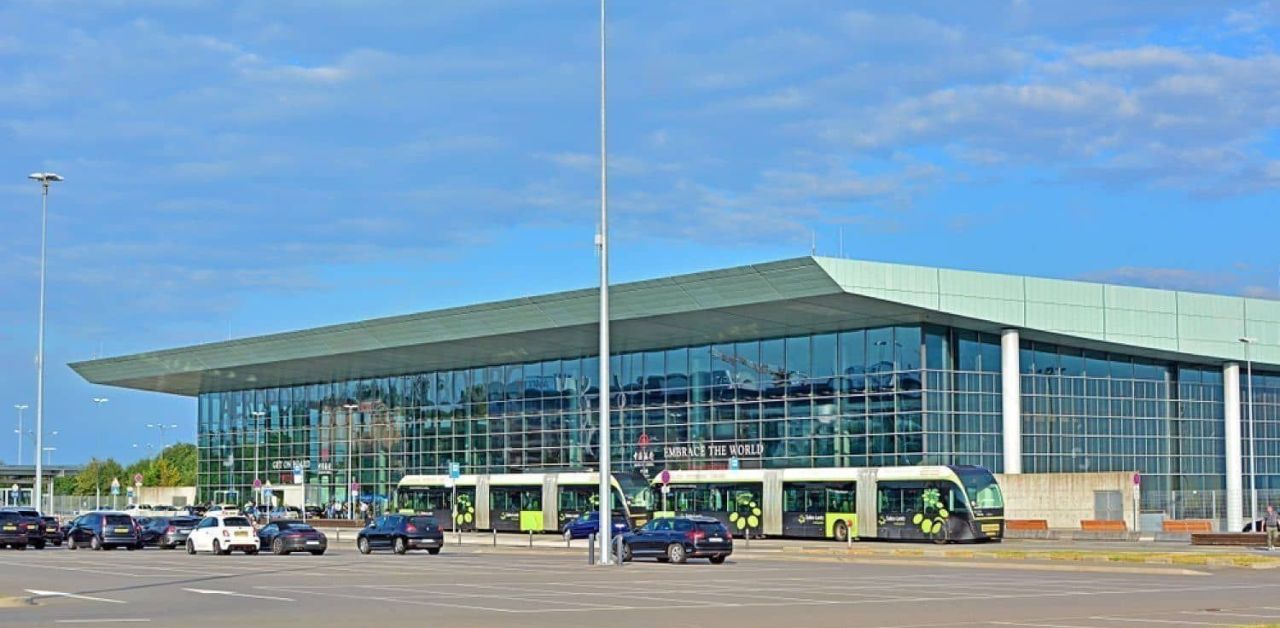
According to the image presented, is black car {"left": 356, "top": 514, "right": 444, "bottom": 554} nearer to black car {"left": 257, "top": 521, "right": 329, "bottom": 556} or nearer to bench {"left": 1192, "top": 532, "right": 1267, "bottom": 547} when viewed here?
black car {"left": 257, "top": 521, "right": 329, "bottom": 556}

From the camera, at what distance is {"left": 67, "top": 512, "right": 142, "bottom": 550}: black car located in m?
58.4

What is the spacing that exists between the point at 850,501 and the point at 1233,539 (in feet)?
44.0

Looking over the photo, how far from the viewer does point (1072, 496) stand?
68.4m

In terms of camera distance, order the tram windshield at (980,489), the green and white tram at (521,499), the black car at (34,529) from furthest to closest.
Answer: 1. the green and white tram at (521,499)
2. the black car at (34,529)
3. the tram windshield at (980,489)

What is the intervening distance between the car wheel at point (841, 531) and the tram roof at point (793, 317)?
9640 millimetres

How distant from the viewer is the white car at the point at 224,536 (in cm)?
5084

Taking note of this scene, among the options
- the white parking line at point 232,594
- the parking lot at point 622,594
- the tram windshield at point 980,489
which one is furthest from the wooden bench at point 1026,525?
the white parking line at point 232,594

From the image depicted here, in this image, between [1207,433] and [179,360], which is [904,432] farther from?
[179,360]

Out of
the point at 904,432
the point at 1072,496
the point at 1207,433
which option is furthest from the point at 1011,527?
the point at 1207,433

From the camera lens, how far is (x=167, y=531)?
5897 cm

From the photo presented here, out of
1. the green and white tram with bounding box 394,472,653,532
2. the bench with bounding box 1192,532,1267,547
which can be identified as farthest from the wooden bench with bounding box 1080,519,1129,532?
the green and white tram with bounding box 394,472,653,532

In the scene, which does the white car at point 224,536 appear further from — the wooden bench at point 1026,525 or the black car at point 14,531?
the wooden bench at point 1026,525

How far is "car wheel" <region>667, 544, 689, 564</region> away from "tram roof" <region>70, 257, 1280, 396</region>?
22.7 metres

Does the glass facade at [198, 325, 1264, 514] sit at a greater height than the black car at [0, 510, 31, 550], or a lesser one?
greater
